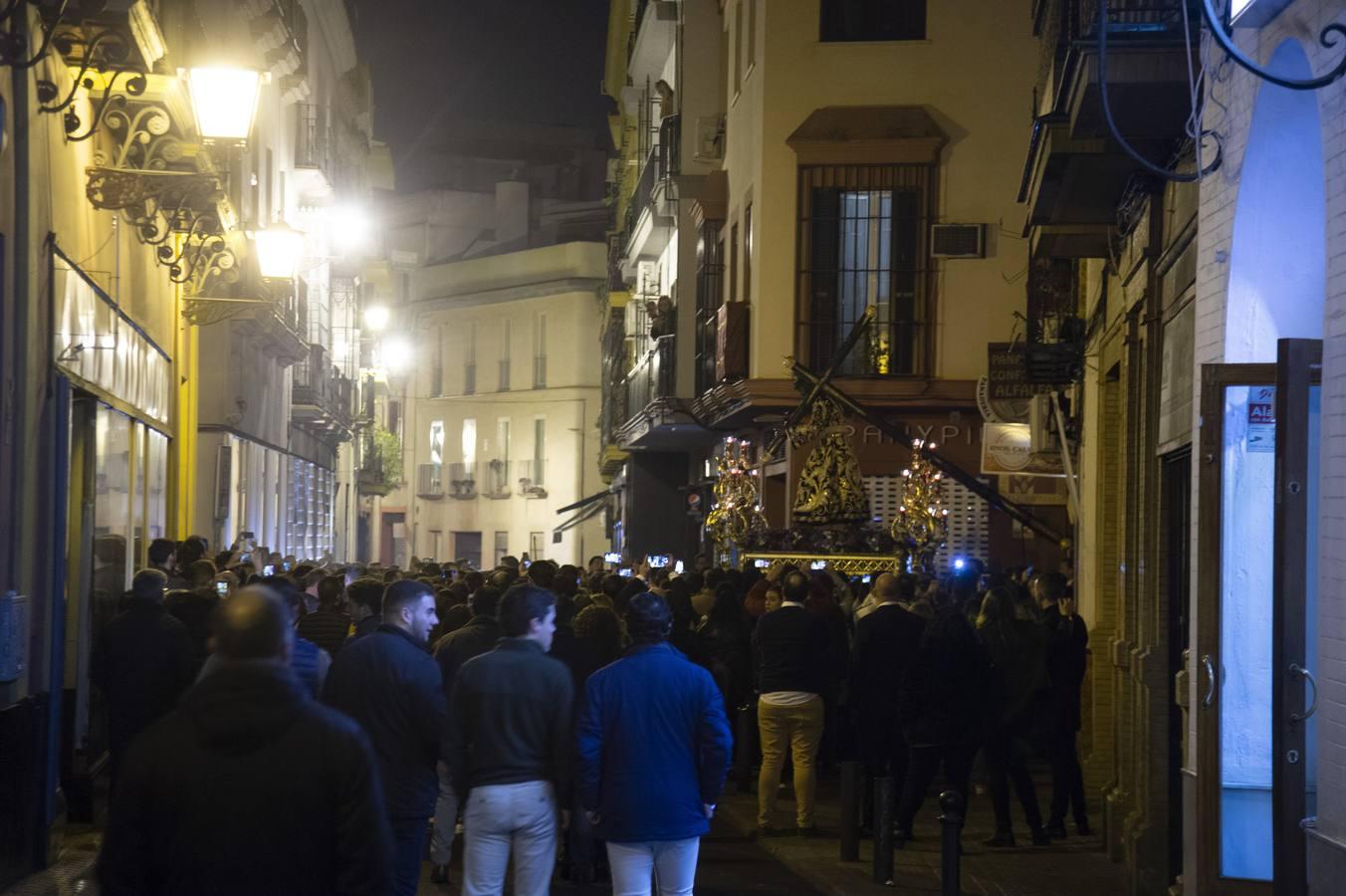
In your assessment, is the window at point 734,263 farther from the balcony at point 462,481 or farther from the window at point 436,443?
the window at point 436,443

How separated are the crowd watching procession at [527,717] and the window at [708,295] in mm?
10930

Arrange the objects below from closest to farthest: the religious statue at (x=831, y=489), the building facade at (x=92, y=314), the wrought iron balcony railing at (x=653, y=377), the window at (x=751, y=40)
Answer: the building facade at (x=92, y=314), the religious statue at (x=831, y=489), the window at (x=751, y=40), the wrought iron balcony railing at (x=653, y=377)

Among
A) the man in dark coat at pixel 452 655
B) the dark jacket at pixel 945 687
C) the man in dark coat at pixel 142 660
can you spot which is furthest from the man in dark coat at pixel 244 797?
the dark jacket at pixel 945 687

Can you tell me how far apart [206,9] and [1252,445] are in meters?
12.9

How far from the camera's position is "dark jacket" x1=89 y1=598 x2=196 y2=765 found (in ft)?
37.9

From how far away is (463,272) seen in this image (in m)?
61.3

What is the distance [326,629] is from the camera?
40.1 feet

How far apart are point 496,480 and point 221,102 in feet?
153

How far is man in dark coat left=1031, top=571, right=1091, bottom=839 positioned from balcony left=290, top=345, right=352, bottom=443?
23.4 metres

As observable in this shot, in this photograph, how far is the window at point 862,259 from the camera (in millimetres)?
24953

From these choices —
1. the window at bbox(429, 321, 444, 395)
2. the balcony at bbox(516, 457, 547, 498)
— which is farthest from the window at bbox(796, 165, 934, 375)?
the window at bbox(429, 321, 444, 395)

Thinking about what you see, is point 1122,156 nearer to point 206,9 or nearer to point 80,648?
point 80,648

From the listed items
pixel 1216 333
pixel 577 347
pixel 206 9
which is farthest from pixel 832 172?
pixel 577 347

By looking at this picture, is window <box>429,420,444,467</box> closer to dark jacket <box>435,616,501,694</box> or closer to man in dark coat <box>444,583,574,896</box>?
dark jacket <box>435,616,501,694</box>
